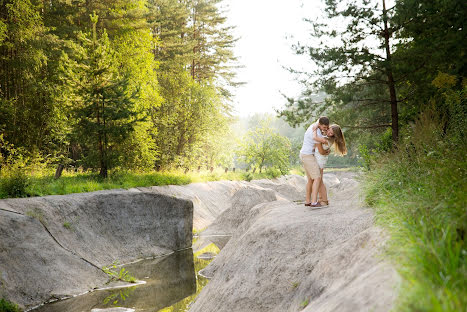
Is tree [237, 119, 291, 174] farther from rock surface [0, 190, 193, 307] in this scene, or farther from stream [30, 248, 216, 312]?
stream [30, 248, 216, 312]

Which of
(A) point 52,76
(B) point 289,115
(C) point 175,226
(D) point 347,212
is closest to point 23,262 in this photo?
(C) point 175,226

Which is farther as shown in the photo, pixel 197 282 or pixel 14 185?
pixel 14 185

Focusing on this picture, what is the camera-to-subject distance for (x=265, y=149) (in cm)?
3541

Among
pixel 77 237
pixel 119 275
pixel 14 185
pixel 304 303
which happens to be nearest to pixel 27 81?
pixel 14 185

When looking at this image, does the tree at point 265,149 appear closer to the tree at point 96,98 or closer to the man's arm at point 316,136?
the tree at point 96,98

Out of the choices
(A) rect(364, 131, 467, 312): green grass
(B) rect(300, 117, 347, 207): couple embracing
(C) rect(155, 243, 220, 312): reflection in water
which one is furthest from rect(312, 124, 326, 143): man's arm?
(C) rect(155, 243, 220, 312): reflection in water

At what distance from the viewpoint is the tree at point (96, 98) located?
1521 cm

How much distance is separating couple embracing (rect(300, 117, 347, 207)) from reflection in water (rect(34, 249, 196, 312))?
408 centimetres

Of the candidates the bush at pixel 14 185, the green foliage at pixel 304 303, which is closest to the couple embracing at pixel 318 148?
the green foliage at pixel 304 303

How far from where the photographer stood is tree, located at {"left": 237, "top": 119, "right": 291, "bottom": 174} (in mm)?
35219

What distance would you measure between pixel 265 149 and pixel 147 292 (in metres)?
27.0

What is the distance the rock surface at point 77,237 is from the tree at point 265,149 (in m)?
20.9

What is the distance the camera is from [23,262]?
8648 mm

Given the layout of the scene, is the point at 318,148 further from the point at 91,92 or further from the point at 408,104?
the point at 91,92
